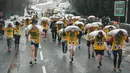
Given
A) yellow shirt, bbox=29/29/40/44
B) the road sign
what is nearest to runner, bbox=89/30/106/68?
yellow shirt, bbox=29/29/40/44

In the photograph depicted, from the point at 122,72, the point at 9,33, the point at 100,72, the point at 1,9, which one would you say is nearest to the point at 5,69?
the point at 100,72

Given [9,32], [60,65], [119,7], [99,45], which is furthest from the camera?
[119,7]

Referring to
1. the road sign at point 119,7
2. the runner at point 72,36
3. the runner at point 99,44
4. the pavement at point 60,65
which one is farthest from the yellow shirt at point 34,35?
the road sign at point 119,7

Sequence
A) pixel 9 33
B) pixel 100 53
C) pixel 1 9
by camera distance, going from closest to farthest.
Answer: pixel 100 53 → pixel 9 33 → pixel 1 9

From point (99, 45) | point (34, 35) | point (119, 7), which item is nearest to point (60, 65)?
point (34, 35)

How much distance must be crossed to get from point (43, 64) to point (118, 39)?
3.66 meters

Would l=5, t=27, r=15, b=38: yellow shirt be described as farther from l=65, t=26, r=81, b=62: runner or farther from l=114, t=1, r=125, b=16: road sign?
l=114, t=1, r=125, b=16: road sign

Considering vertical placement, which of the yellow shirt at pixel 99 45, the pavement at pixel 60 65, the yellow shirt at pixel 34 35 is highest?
the yellow shirt at pixel 34 35

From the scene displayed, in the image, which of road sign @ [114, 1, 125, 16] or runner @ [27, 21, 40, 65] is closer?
runner @ [27, 21, 40, 65]

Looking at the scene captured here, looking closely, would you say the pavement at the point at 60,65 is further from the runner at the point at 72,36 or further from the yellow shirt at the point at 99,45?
the yellow shirt at the point at 99,45

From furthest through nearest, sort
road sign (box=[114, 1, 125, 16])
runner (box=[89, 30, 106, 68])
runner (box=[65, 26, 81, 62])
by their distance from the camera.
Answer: road sign (box=[114, 1, 125, 16]), runner (box=[65, 26, 81, 62]), runner (box=[89, 30, 106, 68])

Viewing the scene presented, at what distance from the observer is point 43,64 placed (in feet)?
51.5

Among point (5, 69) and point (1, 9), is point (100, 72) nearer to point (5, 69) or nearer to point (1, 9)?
point (5, 69)

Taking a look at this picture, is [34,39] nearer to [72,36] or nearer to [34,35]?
[34,35]
